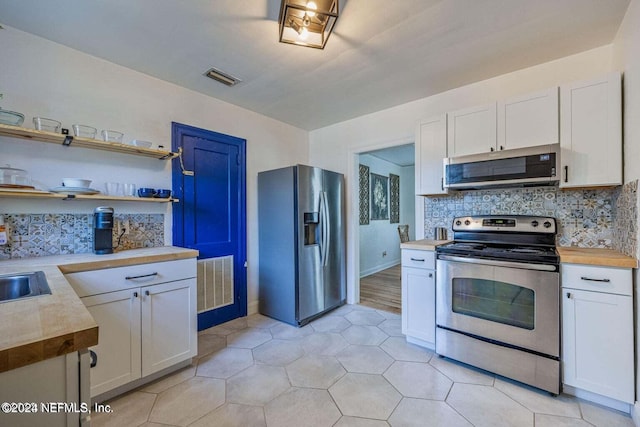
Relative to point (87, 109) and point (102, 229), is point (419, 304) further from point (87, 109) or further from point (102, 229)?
point (87, 109)

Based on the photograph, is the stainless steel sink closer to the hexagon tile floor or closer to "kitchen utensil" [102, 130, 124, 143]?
the hexagon tile floor

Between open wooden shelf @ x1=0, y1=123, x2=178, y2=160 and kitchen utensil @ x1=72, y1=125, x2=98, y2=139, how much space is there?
0.19ft

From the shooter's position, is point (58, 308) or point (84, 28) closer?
point (58, 308)

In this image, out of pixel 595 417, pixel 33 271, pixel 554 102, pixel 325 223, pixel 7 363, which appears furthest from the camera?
pixel 325 223

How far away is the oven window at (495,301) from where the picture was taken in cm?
186

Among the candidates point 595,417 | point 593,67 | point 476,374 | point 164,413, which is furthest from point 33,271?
point 593,67

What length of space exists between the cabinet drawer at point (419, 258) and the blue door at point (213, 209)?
5.90 feet

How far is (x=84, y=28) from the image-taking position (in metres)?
1.85

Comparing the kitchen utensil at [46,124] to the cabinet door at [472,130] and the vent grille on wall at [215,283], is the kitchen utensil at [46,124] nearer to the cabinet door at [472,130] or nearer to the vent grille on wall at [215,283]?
the vent grille on wall at [215,283]

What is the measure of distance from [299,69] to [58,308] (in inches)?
88.8

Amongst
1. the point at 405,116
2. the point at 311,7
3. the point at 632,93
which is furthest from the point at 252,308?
the point at 632,93

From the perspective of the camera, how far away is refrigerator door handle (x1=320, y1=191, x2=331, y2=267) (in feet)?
10.4

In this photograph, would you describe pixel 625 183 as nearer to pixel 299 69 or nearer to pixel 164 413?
pixel 299 69

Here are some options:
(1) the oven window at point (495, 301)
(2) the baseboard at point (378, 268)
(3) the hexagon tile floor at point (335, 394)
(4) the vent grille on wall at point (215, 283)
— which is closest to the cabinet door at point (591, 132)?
(1) the oven window at point (495, 301)
